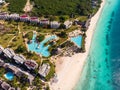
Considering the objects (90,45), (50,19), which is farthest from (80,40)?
(50,19)

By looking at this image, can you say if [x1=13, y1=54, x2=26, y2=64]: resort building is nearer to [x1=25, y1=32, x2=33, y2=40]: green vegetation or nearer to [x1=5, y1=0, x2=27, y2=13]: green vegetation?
[x1=25, y1=32, x2=33, y2=40]: green vegetation

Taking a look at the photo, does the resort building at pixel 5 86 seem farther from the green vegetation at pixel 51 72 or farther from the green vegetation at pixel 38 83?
the green vegetation at pixel 51 72

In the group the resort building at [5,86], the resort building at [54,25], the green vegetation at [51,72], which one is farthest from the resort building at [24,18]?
the resort building at [5,86]

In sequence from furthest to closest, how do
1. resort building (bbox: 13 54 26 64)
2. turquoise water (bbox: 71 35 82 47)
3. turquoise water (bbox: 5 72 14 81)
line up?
turquoise water (bbox: 71 35 82 47), resort building (bbox: 13 54 26 64), turquoise water (bbox: 5 72 14 81)

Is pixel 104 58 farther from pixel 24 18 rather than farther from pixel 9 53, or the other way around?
pixel 24 18

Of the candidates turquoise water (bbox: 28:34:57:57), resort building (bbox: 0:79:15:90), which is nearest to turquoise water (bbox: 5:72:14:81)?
resort building (bbox: 0:79:15:90)

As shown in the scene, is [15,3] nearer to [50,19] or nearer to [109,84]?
[50,19]
